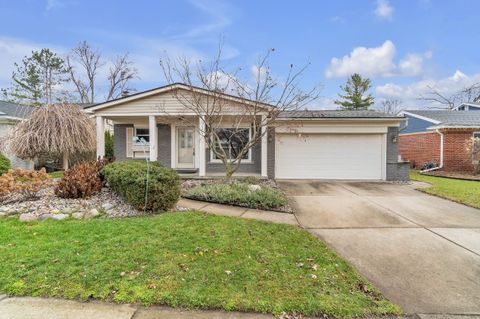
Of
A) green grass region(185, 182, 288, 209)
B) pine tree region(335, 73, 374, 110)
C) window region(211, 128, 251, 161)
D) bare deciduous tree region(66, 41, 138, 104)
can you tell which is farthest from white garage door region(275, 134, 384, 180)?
bare deciduous tree region(66, 41, 138, 104)

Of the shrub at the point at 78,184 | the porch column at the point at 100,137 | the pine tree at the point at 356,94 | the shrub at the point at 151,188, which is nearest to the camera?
the shrub at the point at 151,188

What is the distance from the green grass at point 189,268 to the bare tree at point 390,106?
146ft

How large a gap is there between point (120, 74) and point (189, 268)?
32.5 metres

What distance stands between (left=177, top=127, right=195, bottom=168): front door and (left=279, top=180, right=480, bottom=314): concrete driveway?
6927 mm

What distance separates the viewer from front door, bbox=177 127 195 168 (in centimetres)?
1375

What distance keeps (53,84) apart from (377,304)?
3375 centimetres

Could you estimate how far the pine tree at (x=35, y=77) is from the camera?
2727 centimetres

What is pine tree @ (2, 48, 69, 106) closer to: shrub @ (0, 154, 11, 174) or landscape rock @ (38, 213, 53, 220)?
shrub @ (0, 154, 11, 174)

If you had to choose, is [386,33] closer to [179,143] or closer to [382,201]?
[382,201]

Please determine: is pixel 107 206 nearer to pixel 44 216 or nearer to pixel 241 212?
pixel 44 216

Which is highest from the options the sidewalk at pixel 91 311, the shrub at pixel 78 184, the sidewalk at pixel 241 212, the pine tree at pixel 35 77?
the pine tree at pixel 35 77

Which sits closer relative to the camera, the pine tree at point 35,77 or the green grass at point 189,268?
the green grass at point 189,268

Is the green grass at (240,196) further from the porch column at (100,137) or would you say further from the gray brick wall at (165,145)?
the gray brick wall at (165,145)

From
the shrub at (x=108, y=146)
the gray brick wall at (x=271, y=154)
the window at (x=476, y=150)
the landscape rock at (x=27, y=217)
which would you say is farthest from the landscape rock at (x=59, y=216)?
the window at (x=476, y=150)
